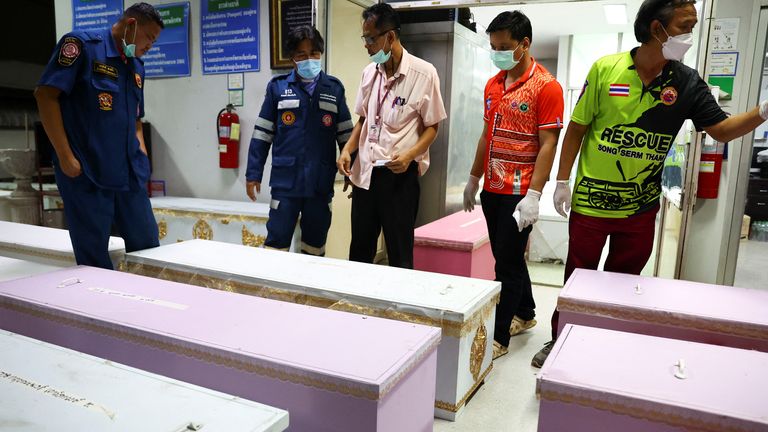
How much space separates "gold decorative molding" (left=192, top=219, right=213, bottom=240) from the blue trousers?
749 millimetres

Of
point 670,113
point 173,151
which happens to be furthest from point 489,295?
point 173,151

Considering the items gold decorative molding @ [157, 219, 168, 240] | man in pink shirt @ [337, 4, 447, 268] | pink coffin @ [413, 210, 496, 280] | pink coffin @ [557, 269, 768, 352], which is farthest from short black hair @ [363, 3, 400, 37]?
gold decorative molding @ [157, 219, 168, 240]

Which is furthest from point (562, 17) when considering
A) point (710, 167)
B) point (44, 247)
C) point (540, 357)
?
point (44, 247)

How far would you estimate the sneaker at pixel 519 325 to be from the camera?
2.47 m

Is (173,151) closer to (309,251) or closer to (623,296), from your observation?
(309,251)

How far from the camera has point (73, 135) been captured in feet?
6.24

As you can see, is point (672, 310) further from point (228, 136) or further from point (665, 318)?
point (228, 136)

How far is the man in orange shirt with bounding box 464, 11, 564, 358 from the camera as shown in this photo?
6.63 feet

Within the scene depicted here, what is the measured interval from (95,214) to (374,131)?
3.92 ft

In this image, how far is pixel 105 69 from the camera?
191 cm

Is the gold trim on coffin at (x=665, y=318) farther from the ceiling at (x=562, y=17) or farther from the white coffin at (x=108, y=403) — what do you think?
the ceiling at (x=562, y=17)

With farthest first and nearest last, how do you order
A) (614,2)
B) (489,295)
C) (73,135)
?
(614,2)
(73,135)
(489,295)

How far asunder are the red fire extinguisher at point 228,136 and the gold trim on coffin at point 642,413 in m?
3.06

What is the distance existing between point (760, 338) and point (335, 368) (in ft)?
3.73
